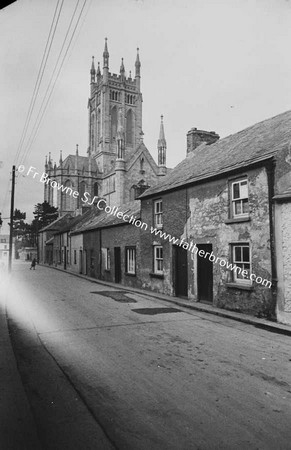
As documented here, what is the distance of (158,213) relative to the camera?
16.9 m

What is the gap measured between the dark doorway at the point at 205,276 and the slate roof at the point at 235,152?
9.53 ft

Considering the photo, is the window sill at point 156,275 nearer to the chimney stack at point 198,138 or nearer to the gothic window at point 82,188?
the chimney stack at point 198,138

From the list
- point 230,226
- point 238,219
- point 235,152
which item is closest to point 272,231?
point 238,219

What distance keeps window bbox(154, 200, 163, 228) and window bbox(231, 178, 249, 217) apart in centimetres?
541

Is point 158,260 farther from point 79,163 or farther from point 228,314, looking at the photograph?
point 79,163

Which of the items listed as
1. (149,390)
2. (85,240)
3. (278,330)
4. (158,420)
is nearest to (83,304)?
(278,330)

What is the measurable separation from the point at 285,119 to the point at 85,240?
20.3 meters

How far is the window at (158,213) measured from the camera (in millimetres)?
16766

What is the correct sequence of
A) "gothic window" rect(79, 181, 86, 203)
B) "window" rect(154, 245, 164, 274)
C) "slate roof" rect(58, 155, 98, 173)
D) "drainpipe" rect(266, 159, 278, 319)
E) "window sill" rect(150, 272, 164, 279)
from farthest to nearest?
"slate roof" rect(58, 155, 98, 173)
"gothic window" rect(79, 181, 86, 203)
"window" rect(154, 245, 164, 274)
"window sill" rect(150, 272, 164, 279)
"drainpipe" rect(266, 159, 278, 319)

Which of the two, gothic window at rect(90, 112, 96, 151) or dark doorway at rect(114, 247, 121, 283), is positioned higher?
gothic window at rect(90, 112, 96, 151)

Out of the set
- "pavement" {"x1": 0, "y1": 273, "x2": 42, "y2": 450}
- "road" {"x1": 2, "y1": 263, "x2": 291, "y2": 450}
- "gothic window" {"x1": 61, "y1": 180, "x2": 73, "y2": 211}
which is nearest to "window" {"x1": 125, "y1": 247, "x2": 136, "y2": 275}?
"road" {"x1": 2, "y1": 263, "x2": 291, "y2": 450}

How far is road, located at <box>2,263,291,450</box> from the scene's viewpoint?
373 cm

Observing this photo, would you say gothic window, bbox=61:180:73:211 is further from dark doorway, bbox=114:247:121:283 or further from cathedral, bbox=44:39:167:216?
dark doorway, bbox=114:247:121:283

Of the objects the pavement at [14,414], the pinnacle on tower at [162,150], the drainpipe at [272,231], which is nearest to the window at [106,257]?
the drainpipe at [272,231]
